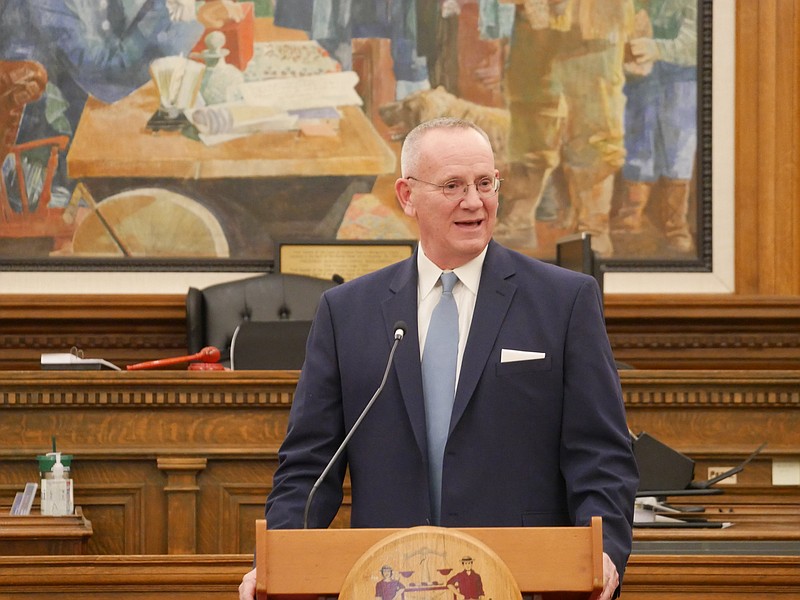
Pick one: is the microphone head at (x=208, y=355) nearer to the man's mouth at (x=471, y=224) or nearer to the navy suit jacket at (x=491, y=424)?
the navy suit jacket at (x=491, y=424)

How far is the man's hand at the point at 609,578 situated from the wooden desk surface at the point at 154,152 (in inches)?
177

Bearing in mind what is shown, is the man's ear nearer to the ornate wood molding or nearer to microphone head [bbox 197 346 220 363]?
microphone head [bbox 197 346 220 363]

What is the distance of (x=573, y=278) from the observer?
7.98 feet

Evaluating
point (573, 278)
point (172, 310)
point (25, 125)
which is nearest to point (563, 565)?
point (573, 278)

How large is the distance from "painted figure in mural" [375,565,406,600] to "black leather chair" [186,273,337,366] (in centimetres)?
402

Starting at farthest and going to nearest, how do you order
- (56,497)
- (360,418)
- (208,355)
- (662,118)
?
(662,118) → (208,355) → (56,497) → (360,418)

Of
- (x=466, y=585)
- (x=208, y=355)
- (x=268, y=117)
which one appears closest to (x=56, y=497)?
(x=208, y=355)

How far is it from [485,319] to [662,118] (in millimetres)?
4425

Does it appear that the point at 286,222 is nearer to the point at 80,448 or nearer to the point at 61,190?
the point at 61,190

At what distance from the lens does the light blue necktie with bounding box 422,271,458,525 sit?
7.69 feet

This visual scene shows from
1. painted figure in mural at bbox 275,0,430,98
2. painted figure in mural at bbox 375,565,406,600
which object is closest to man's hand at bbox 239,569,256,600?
painted figure in mural at bbox 375,565,406,600

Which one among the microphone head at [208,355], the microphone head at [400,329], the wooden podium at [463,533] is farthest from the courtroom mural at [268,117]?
the wooden podium at [463,533]

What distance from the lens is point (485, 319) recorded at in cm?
238

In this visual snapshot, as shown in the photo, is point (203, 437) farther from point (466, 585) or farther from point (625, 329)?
point (625, 329)
